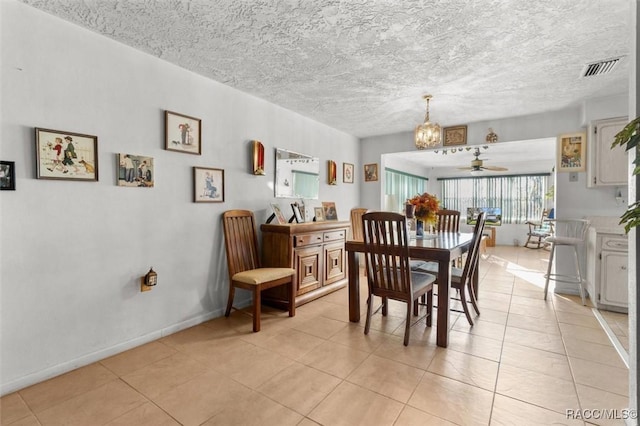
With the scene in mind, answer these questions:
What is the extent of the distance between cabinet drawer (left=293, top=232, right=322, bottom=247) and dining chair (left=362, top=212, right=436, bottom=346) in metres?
0.98

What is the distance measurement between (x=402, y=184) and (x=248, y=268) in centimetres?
605

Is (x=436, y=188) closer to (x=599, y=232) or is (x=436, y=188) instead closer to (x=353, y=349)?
(x=599, y=232)

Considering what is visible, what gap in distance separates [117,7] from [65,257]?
1.75 m

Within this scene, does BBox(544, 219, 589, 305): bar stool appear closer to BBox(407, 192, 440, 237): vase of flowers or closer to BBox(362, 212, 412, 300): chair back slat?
BBox(407, 192, 440, 237): vase of flowers

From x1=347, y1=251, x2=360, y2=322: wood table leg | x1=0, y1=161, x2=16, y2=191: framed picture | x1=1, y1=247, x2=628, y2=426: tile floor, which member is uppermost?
x1=0, y1=161, x2=16, y2=191: framed picture

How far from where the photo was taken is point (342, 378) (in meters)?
2.04

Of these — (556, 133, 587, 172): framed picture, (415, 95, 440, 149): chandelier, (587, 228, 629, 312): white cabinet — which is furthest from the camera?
(556, 133, 587, 172): framed picture

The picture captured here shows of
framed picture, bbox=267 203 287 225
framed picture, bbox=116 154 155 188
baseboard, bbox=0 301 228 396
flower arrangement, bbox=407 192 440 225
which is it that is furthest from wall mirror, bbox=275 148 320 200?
baseboard, bbox=0 301 228 396

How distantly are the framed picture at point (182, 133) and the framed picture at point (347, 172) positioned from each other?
287 cm

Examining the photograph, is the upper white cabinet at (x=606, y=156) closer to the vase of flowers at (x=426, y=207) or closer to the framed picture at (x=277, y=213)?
the vase of flowers at (x=426, y=207)

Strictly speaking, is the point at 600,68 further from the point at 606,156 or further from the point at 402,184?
the point at 402,184

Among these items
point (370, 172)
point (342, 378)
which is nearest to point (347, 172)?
point (370, 172)

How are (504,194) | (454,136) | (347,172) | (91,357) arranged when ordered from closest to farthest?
(91,357), (454,136), (347,172), (504,194)

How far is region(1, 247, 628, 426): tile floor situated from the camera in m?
1.70
